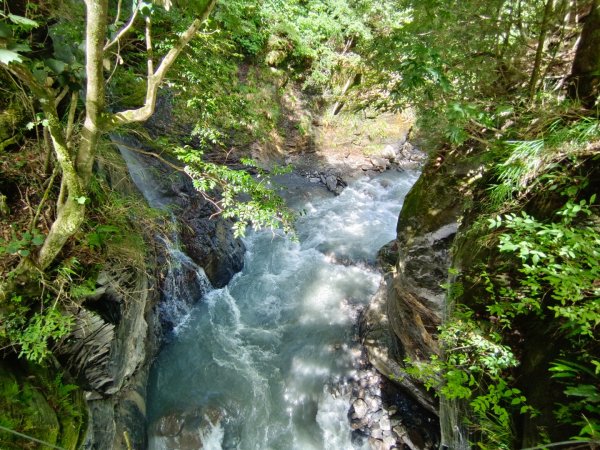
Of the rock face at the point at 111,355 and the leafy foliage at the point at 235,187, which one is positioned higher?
the leafy foliage at the point at 235,187

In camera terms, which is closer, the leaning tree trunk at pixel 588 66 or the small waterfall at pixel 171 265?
the leaning tree trunk at pixel 588 66

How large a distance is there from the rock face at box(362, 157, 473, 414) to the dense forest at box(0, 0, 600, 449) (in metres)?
0.14

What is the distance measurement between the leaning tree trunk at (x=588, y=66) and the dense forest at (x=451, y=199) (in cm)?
1

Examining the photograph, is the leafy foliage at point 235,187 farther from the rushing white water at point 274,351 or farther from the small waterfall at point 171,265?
the rushing white water at point 274,351

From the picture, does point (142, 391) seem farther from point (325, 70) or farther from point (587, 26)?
point (325, 70)

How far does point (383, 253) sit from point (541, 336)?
527 cm

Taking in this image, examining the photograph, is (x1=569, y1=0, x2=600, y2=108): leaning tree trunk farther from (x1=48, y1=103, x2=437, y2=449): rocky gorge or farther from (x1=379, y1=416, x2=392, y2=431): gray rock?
(x1=379, y1=416, x2=392, y2=431): gray rock

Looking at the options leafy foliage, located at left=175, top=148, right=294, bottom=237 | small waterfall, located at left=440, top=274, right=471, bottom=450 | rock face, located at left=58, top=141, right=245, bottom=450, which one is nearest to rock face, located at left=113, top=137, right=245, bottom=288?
rock face, located at left=58, top=141, right=245, bottom=450

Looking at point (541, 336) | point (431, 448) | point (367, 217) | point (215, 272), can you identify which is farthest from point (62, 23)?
point (367, 217)

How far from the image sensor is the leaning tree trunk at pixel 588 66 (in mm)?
2600

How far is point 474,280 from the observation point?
3064mm

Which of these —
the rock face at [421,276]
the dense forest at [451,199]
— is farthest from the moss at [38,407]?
the rock face at [421,276]

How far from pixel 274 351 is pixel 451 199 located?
14.4 ft

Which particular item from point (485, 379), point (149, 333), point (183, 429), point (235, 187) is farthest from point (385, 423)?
point (235, 187)
